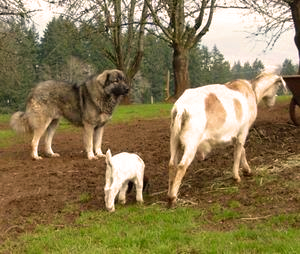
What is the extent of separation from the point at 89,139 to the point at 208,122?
4569 mm

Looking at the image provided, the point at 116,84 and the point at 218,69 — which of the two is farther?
the point at 218,69

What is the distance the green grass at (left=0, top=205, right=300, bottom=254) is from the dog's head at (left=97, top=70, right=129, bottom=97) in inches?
193

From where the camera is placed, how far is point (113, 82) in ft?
36.1

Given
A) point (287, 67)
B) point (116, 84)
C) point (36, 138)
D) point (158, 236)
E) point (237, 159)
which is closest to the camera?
point (158, 236)

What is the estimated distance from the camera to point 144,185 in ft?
25.0

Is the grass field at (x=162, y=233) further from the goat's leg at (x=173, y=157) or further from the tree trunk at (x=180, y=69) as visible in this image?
the tree trunk at (x=180, y=69)

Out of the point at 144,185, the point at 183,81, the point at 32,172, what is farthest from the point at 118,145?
the point at 183,81

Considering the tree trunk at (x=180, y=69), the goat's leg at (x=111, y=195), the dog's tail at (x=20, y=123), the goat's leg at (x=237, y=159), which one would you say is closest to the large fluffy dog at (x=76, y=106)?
the dog's tail at (x=20, y=123)

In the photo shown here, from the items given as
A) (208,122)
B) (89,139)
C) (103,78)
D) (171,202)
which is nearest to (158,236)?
(171,202)

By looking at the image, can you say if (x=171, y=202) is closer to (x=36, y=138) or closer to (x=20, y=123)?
(x=36, y=138)

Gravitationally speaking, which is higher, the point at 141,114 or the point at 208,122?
the point at 208,122

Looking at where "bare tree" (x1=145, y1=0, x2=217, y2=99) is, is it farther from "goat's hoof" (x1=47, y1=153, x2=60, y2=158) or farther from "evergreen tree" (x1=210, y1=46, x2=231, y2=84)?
"evergreen tree" (x1=210, y1=46, x2=231, y2=84)

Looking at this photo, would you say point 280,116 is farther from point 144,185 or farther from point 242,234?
point 242,234

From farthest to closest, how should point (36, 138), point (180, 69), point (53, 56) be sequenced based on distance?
point (53, 56), point (180, 69), point (36, 138)
